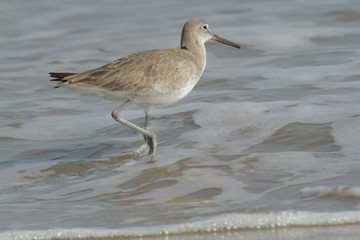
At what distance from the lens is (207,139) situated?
8430 millimetres

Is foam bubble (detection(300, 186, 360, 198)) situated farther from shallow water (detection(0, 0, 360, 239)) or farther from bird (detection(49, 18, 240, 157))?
bird (detection(49, 18, 240, 157))

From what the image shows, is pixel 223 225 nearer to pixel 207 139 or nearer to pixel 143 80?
pixel 143 80

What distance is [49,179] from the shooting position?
766cm

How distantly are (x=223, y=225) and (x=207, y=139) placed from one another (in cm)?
257

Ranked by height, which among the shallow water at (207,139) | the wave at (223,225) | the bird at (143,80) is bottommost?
the shallow water at (207,139)

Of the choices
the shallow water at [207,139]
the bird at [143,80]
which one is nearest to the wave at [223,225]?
the shallow water at [207,139]

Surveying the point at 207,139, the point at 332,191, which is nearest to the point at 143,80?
the point at 207,139

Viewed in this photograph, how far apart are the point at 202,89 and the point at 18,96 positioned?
2.45 m

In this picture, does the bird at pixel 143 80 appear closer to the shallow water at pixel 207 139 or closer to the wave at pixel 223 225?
the shallow water at pixel 207 139

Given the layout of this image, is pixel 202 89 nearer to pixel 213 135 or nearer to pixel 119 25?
pixel 213 135

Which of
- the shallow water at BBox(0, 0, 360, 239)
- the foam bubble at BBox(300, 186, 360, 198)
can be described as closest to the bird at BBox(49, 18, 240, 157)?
the shallow water at BBox(0, 0, 360, 239)

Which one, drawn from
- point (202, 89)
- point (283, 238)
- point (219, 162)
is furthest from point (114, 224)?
point (202, 89)

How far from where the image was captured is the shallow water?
609 cm

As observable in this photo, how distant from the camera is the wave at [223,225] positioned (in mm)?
5863
